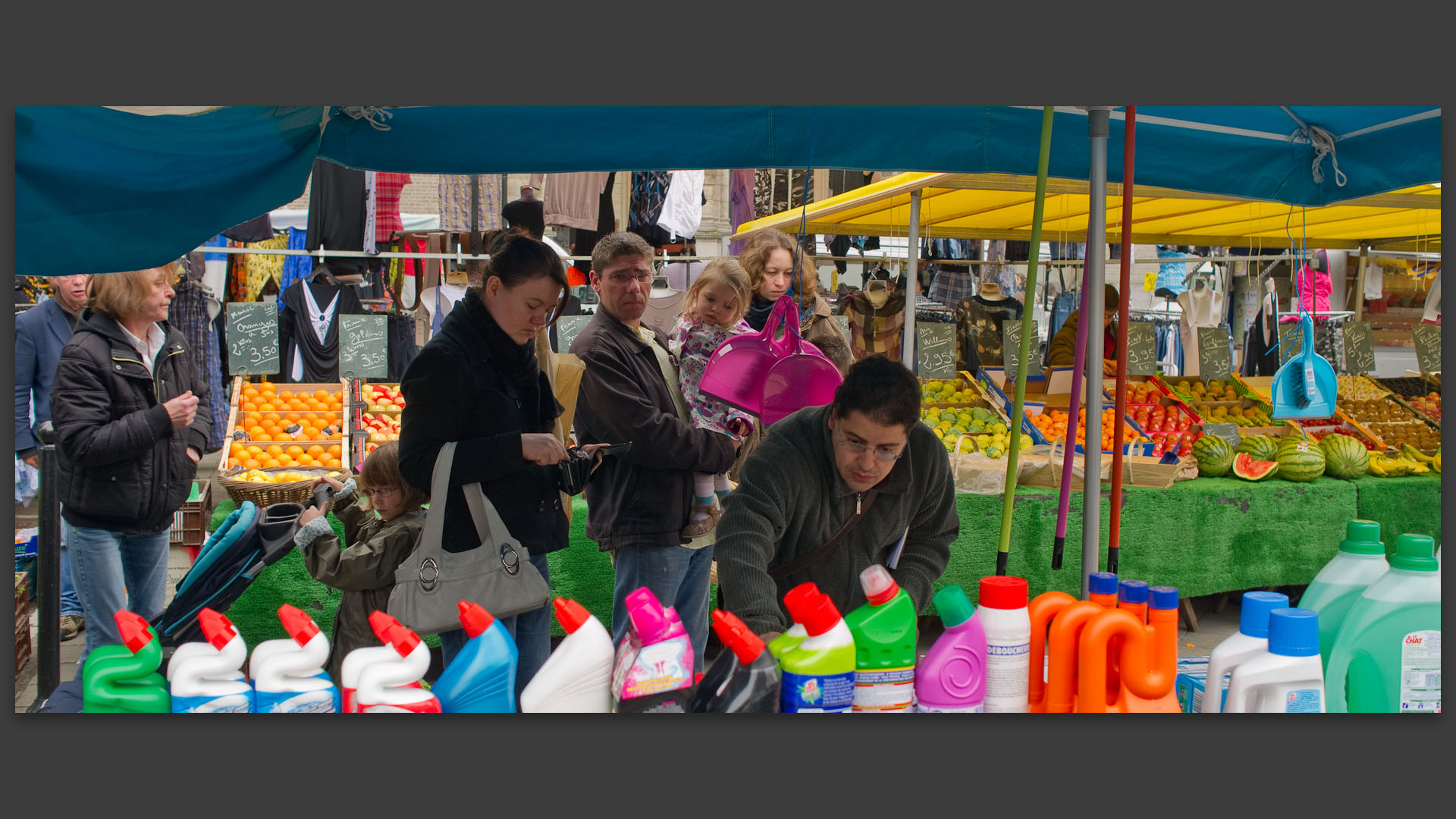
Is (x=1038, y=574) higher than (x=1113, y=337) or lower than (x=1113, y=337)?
lower

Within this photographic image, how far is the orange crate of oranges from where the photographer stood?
4477 mm

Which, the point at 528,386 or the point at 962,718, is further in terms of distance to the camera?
the point at 528,386

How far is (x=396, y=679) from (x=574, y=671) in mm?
296

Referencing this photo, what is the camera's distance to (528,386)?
2398mm

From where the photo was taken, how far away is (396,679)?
1655 mm

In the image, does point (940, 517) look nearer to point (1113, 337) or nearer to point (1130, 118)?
point (1130, 118)

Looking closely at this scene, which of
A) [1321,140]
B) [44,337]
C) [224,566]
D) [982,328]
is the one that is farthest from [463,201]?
[1321,140]

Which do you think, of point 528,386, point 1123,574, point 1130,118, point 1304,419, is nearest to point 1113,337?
point 1304,419

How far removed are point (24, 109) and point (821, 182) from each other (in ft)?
21.8

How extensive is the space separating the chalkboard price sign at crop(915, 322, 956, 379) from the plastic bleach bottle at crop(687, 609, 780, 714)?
3614 millimetres

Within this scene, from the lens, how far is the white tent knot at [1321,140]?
3.08 metres

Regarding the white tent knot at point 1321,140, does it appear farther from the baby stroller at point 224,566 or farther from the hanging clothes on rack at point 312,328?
the hanging clothes on rack at point 312,328

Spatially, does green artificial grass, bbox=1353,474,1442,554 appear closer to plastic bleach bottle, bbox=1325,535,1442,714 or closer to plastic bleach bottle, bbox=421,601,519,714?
plastic bleach bottle, bbox=1325,535,1442,714

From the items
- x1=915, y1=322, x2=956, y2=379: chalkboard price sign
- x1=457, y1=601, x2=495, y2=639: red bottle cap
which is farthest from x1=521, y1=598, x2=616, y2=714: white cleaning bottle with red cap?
x1=915, y1=322, x2=956, y2=379: chalkboard price sign
